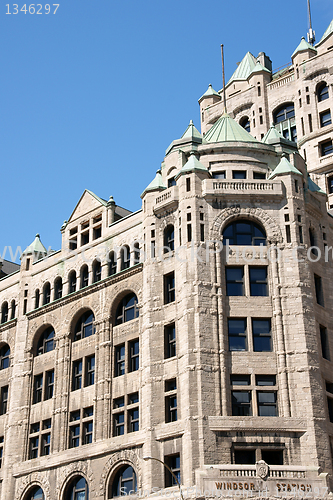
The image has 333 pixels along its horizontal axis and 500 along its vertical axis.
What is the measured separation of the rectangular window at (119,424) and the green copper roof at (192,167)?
18852mm

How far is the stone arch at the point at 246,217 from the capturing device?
186 feet

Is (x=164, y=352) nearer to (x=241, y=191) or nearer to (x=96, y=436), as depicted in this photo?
(x=96, y=436)

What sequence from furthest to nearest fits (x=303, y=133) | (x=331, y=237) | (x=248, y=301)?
1. (x=303, y=133)
2. (x=331, y=237)
3. (x=248, y=301)

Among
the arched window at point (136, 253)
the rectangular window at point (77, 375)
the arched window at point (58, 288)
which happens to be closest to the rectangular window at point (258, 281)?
the arched window at point (136, 253)

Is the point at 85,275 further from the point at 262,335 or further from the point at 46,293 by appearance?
the point at 262,335

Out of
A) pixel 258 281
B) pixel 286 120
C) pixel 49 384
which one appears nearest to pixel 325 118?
pixel 286 120

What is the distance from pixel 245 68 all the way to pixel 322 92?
1400 cm

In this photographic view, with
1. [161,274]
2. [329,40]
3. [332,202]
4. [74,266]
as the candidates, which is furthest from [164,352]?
[329,40]

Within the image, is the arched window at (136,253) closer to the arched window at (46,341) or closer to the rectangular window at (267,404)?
the arched window at (46,341)

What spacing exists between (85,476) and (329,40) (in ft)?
166

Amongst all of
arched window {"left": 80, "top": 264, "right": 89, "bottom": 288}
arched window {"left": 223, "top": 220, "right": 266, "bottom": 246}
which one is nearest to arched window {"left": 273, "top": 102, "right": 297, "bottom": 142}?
arched window {"left": 223, "top": 220, "right": 266, "bottom": 246}

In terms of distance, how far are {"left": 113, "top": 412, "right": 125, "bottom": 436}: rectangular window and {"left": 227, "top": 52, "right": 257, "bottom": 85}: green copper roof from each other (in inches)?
1774

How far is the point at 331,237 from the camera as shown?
6225 cm

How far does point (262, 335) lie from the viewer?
5394cm
